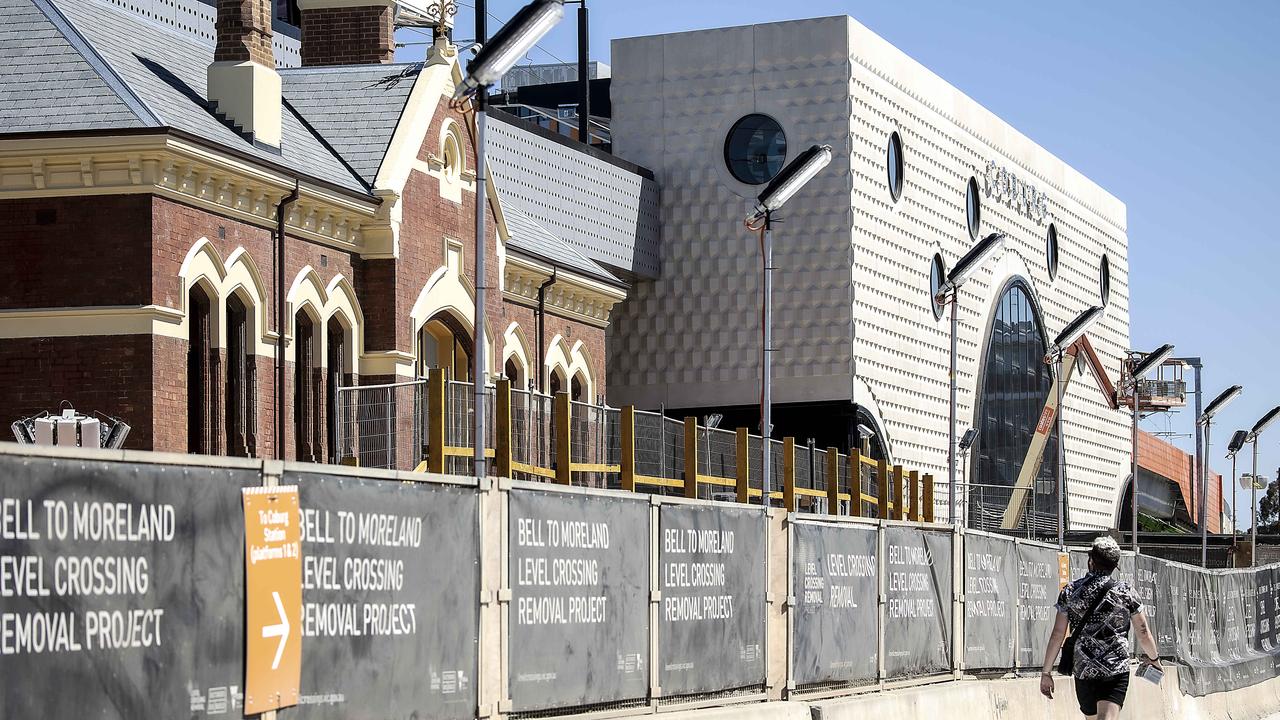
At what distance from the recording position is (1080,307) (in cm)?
8219

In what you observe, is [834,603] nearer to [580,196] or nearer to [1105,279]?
[580,196]

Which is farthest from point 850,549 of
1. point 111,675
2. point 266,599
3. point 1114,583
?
point 111,675

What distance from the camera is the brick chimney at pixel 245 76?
2914cm

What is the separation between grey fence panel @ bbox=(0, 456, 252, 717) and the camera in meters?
7.97

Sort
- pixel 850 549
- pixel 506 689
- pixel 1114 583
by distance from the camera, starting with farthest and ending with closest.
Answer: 1. pixel 850 549
2. pixel 1114 583
3. pixel 506 689

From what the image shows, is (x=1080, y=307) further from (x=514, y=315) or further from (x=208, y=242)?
(x=208, y=242)

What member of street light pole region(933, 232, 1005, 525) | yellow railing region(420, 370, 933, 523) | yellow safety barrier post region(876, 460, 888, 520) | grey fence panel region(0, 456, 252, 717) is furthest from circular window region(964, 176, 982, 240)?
grey fence panel region(0, 456, 252, 717)

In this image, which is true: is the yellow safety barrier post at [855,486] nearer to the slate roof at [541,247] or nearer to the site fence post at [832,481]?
the site fence post at [832,481]

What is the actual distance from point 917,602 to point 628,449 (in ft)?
21.4

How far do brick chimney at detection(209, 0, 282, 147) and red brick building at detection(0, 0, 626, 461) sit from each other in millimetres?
37

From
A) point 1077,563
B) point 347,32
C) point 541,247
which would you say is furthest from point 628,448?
point 541,247

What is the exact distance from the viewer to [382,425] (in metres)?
26.9

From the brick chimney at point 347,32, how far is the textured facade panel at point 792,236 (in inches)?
839

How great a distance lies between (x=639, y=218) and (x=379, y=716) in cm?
4609
